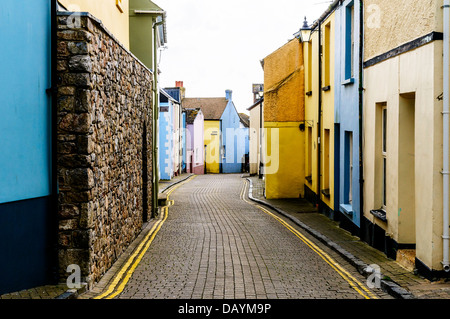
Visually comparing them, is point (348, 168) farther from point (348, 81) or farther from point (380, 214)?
point (380, 214)

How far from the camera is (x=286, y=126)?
2319cm

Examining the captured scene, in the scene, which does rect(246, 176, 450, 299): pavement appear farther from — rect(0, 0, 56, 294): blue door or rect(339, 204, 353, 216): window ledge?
rect(0, 0, 56, 294): blue door

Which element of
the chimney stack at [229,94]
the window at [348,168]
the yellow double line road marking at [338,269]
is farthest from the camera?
the chimney stack at [229,94]

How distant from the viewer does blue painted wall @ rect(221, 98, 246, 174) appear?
6378 cm

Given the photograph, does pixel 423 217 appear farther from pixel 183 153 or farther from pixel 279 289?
pixel 183 153

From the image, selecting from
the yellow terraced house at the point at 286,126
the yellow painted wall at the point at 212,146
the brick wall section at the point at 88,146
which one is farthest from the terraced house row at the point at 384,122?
the yellow painted wall at the point at 212,146

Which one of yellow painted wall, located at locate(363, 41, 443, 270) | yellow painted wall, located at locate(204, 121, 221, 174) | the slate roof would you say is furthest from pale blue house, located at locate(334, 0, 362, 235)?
yellow painted wall, located at locate(204, 121, 221, 174)

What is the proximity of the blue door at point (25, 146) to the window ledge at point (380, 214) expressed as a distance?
629 centimetres

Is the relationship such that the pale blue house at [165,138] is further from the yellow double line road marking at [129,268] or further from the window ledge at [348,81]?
the window ledge at [348,81]

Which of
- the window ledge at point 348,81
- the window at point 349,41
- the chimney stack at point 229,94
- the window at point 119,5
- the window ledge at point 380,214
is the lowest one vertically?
the window ledge at point 380,214

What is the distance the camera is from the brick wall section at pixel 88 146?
27.2ft

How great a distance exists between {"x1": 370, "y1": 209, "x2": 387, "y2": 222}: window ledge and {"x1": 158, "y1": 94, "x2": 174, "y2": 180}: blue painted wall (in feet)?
88.1
